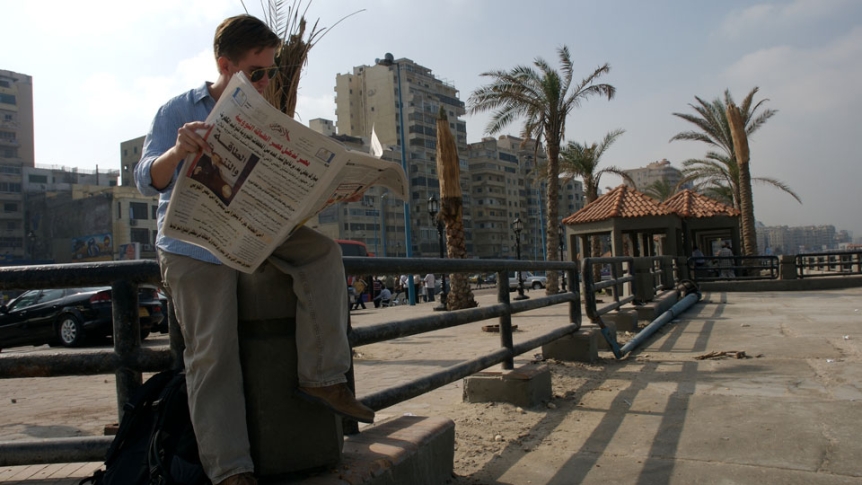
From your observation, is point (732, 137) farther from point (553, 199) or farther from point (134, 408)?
point (134, 408)

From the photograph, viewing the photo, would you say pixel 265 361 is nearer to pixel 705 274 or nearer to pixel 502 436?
pixel 502 436

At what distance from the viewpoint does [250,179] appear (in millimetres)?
1638

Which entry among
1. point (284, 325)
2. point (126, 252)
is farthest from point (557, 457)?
point (126, 252)

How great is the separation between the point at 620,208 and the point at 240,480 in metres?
21.2

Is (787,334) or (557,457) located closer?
(557,457)

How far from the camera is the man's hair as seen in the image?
1912 millimetres

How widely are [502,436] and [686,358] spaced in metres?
3.55

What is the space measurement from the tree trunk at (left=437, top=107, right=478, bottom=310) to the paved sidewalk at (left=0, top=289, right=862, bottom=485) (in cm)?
810

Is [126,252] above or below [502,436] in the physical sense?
above

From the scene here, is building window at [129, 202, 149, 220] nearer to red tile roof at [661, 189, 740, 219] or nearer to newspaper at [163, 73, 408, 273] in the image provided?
red tile roof at [661, 189, 740, 219]

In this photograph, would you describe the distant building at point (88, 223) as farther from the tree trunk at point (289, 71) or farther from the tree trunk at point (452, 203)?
the tree trunk at point (289, 71)

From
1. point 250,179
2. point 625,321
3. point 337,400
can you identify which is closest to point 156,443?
point 337,400

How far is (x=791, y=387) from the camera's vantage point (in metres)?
4.67

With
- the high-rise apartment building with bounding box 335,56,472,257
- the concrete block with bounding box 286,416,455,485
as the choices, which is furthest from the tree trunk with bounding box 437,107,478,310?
the high-rise apartment building with bounding box 335,56,472,257
